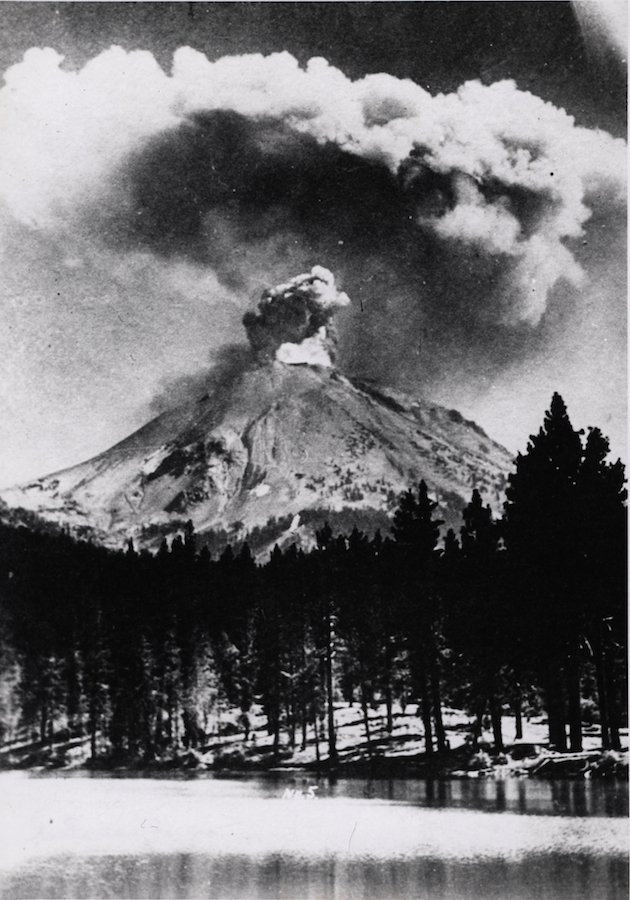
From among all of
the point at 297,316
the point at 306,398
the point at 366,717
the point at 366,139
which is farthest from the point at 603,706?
the point at 366,139

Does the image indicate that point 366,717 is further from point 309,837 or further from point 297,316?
point 297,316

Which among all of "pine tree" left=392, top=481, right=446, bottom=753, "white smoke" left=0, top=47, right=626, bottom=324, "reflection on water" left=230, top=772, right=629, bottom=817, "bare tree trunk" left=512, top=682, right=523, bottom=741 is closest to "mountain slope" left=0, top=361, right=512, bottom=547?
"pine tree" left=392, top=481, right=446, bottom=753

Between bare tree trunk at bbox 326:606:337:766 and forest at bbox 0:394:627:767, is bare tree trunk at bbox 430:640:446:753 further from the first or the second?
bare tree trunk at bbox 326:606:337:766

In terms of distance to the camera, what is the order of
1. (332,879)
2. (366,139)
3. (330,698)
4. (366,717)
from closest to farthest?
(332,879), (366,717), (330,698), (366,139)

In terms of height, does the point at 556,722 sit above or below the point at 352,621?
below

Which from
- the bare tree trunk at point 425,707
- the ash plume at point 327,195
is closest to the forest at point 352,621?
the bare tree trunk at point 425,707

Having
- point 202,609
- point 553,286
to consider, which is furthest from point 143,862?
point 553,286

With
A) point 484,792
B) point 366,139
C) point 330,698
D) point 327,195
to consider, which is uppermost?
point 366,139
